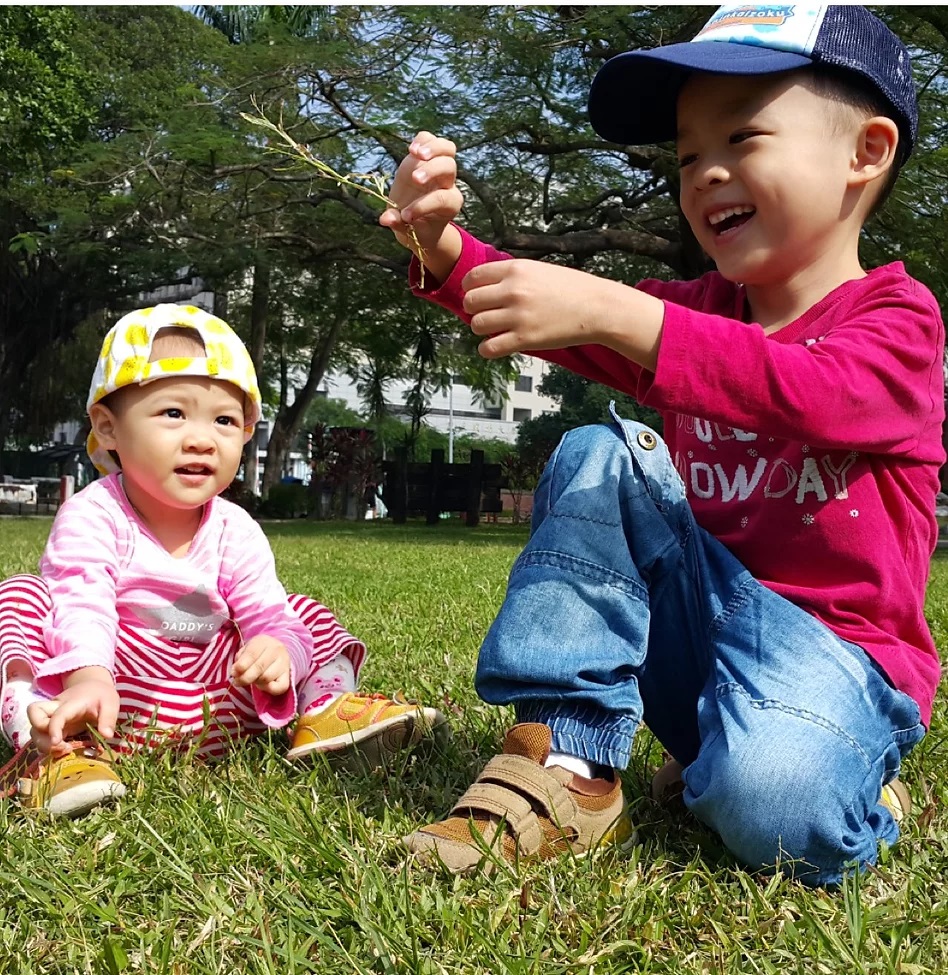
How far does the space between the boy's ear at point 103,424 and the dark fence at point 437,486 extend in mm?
18568

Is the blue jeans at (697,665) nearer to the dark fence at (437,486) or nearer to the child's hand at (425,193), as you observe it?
the child's hand at (425,193)

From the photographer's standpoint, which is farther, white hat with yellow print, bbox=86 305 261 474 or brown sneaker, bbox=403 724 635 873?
white hat with yellow print, bbox=86 305 261 474

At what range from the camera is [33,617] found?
Result: 2250 mm

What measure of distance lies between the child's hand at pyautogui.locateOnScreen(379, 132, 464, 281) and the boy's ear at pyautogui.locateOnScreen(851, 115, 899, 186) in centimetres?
69

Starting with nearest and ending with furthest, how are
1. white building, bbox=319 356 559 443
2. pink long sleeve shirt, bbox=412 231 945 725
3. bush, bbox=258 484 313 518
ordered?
pink long sleeve shirt, bbox=412 231 945 725
bush, bbox=258 484 313 518
white building, bbox=319 356 559 443

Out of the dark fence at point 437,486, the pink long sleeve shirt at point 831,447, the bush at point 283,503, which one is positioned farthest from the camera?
the bush at point 283,503

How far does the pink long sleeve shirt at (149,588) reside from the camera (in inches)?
85.4

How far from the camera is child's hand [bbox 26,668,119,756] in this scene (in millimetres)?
1950

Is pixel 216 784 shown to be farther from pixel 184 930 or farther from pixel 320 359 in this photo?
pixel 320 359

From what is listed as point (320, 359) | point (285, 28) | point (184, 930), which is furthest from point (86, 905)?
point (320, 359)

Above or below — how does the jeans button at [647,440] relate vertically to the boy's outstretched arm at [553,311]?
below

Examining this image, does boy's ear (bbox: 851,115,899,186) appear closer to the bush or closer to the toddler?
the toddler

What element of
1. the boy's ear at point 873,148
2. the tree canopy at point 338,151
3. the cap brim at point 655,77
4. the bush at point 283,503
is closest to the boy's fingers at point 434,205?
the cap brim at point 655,77

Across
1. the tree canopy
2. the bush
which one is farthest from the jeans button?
the bush
